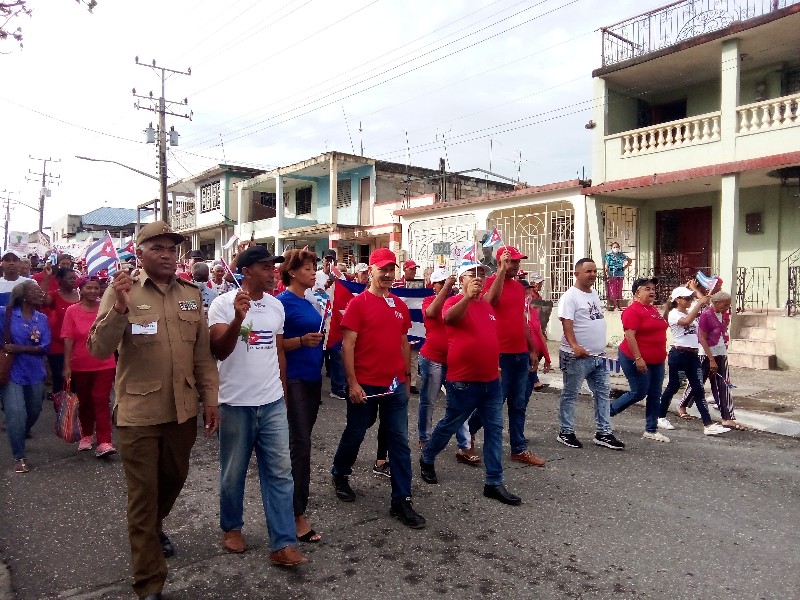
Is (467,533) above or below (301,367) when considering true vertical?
below

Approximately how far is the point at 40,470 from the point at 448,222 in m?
14.9

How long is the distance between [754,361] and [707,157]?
4464 mm

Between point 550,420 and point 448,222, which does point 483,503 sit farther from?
point 448,222

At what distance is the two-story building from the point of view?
12570mm

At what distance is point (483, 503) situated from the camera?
4.67m

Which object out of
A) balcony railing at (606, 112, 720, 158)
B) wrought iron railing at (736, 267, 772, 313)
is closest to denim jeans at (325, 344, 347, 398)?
wrought iron railing at (736, 267, 772, 313)

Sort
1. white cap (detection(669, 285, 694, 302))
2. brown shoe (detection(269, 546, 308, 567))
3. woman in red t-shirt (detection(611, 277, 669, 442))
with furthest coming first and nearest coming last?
white cap (detection(669, 285, 694, 302))
woman in red t-shirt (detection(611, 277, 669, 442))
brown shoe (detection(269, 546, 308, 567))

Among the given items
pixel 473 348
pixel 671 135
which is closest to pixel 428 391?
pixel 473 348

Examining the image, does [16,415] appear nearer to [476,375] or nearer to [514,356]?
[476,375]

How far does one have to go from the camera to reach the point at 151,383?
10.6 feet

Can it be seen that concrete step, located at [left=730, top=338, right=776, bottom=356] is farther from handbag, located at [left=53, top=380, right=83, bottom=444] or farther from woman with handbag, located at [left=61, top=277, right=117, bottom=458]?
handbag, located at [left=53, top=380, right=83, bottom=444]

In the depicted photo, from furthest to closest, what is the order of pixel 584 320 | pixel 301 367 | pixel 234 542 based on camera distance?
pixel 584 320 < pixel 301 367 < pixel 234 542

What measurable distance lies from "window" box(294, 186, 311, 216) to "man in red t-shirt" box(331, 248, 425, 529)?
2464cm

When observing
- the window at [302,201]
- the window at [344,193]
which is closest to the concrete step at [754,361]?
the window at [344,193]
